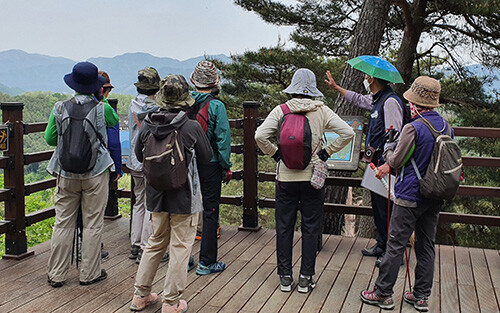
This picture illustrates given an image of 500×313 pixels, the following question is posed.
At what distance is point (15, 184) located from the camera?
187 inches

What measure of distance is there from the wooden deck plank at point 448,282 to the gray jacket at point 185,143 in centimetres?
198

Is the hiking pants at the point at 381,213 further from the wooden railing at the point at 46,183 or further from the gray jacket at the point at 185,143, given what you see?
the gray jacket at the point at 185,143

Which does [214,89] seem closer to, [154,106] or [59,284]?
[154,106]

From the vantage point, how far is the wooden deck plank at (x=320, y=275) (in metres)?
3.78

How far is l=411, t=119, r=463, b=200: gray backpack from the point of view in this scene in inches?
134

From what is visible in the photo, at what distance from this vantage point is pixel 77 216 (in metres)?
4.20

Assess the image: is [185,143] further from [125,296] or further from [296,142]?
[125,296]

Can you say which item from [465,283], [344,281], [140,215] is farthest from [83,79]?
[465,283]

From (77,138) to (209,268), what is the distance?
1536 millimetres

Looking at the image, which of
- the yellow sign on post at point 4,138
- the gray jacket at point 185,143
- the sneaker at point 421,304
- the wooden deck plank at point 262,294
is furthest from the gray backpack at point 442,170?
the yellow sign on post at point 4,138

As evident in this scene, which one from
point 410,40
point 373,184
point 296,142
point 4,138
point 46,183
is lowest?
point 46,183

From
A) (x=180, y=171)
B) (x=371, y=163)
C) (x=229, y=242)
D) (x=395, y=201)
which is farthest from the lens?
(x=229, y=242)

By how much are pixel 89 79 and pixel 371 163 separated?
2.29 metres

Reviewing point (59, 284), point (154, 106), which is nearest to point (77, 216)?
point (59, 284)
